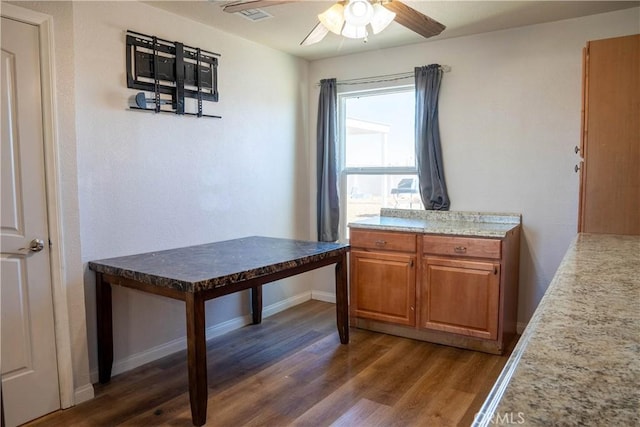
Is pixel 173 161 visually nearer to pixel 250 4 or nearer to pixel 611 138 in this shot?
pixel 250 4

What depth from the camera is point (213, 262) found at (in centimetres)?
272

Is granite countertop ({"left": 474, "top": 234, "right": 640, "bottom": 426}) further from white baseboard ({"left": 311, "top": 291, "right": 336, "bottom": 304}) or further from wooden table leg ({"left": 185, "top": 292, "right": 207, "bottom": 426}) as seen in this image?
white baseboard ({"left": 311, "top": 291, "right": 336, "bottom": 304})

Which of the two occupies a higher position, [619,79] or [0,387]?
[619,79]

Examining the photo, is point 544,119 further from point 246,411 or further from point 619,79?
point 246,411

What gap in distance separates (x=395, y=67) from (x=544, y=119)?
52.9 inches

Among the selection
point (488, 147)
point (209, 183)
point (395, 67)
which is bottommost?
point (209, 183)

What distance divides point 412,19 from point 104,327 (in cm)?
253

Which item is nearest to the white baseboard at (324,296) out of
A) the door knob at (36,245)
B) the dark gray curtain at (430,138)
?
the dark gray curtain at (430,138)

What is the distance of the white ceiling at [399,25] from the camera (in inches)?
117

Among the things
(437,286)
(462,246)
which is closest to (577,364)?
(462,246)

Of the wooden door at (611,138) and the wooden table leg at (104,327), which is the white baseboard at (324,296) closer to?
the wooden table leg at (104,327)

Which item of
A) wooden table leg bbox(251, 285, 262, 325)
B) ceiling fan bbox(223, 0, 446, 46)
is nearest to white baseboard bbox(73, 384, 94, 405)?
wooden table leg bbox(251, 285, 262, 325)

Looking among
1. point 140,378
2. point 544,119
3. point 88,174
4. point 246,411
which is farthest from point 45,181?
point 544,119

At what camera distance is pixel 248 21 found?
3.31 metres
